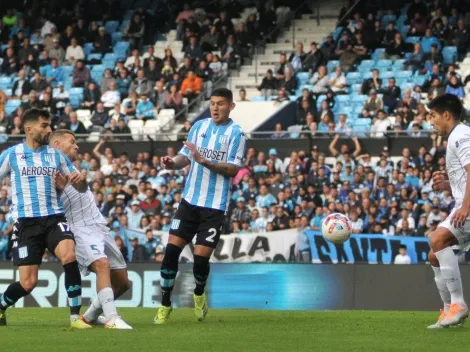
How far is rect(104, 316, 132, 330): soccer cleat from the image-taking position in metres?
10.5

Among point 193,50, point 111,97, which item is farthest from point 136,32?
point 111,97

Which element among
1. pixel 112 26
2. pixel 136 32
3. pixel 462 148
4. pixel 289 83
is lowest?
pixel 289 83

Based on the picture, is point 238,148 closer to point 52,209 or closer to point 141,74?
point 52,209

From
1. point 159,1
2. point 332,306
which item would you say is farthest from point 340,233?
point 159,1

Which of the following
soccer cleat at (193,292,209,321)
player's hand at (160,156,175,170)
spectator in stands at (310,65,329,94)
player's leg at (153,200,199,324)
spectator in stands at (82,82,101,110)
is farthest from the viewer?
spectator in stands at (82,82,101,110)

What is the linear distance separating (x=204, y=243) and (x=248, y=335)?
7.01 feet

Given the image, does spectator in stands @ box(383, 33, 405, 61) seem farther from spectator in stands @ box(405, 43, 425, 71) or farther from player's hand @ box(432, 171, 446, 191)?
player's hand @ box(432, 171, 446, 191)

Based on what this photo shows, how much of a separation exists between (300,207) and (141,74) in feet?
29.6

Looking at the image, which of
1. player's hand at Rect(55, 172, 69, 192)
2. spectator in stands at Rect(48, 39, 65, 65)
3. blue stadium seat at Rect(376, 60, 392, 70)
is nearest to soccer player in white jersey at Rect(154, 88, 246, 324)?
player's hand at Rect(55, 172, 69, 192)

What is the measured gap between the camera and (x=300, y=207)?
2189 cm

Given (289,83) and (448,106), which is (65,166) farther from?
(289,83)

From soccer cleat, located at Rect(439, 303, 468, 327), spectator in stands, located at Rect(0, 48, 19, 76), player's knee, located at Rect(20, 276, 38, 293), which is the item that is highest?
spectator in stands, located at Rect(0, 48, 19, 76)

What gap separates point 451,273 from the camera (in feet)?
33.7

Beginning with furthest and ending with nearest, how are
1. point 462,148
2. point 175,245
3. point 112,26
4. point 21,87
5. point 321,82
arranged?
point 112,26 < point 21,87 < point 321,82 < point 175,245 < point 462,148
